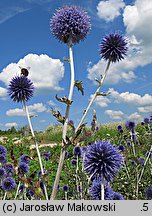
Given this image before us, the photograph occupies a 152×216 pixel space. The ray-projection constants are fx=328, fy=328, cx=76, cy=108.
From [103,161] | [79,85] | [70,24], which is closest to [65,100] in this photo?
[79,85]

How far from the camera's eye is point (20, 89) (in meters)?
3.70

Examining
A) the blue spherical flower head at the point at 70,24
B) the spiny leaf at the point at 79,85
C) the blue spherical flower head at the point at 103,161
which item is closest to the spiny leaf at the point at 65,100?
the spiny leaf at the point at 79,85

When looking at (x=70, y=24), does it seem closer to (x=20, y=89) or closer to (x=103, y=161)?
(x=20, y=89)

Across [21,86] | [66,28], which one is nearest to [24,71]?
[21,86]

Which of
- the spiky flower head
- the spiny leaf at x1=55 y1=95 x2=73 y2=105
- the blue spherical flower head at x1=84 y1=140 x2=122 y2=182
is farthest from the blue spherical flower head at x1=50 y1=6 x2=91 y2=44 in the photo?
the blue spherical flower head at x1=84 y1=140 x2=122 y2=182

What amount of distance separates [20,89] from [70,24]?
0.91m

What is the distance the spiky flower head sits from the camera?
3732mm

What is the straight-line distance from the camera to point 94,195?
3242 millimetres

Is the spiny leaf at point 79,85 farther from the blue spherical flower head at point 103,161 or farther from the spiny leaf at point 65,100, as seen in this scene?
the blue spherical flower head at point 103,161

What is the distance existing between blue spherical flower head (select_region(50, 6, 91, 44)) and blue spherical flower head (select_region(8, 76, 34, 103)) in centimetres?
64
